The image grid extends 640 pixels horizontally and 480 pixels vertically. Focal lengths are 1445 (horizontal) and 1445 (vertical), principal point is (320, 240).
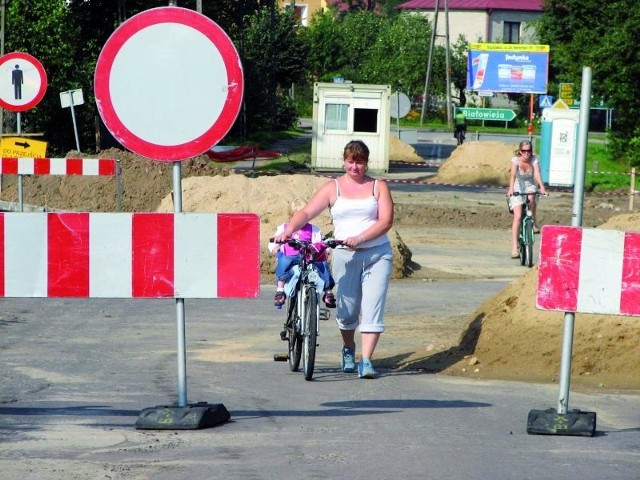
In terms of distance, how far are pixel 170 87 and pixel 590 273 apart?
2577 millimetres

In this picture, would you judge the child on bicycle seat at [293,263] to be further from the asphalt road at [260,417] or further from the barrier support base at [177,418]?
the barrier support base at [177,418]

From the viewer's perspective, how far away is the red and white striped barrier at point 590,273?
8164mm

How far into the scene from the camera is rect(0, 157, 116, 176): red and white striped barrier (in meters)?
21.4

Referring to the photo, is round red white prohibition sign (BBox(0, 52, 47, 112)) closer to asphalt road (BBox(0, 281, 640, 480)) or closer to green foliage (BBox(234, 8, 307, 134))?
asphalt road (BBox(0, 281, 640, 480))

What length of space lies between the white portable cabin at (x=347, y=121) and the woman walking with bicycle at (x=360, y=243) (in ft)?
112

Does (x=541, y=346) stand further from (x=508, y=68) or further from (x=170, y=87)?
(x=508, y=68)

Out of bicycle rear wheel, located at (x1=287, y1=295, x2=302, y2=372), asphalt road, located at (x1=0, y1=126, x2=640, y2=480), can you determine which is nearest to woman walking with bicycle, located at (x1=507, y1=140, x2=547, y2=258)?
Result: asphalt road, located at (x1=0, y1=126, x2=640, y2=480)

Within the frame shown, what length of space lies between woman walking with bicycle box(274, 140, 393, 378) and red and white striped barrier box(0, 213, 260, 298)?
8.40ft

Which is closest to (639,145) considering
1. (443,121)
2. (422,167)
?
(422,167)

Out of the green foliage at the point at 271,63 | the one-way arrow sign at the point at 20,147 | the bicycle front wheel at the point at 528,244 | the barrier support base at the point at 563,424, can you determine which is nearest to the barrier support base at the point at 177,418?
the barrier support base at the point at 563,424

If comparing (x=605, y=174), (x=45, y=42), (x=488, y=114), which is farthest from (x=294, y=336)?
(x=488, y=114)

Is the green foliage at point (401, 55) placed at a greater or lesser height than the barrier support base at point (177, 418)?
greater

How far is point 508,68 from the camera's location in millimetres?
85250

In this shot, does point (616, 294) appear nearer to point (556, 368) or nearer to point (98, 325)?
point (556, 368)
